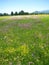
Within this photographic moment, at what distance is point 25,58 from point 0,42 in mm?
5726

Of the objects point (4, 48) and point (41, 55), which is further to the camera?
point (4, 48)

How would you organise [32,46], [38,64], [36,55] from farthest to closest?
[32,46]
[36,55]
[38,64]

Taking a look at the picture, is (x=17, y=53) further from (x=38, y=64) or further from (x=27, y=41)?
(x=27, y=41)

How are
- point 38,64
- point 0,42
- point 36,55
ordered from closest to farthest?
point 38,64 → point 36,55 → point 0,42

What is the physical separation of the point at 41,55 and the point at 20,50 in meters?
2.38

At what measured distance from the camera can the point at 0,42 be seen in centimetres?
2214

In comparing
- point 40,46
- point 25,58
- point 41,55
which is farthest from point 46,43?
point 25,58

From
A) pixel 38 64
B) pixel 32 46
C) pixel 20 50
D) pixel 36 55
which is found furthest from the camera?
pixel 32 46

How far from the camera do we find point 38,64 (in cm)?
1644

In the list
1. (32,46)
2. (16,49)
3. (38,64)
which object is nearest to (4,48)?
(16,49)

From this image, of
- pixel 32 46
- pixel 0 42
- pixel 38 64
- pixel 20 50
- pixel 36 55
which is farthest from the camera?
pixel 0 42

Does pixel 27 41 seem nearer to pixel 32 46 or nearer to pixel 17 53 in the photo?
pixel 32 46

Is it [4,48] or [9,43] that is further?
[9,43]

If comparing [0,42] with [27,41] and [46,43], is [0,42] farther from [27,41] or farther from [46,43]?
[46,43]
